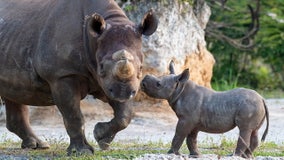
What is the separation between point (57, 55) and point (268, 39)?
487 inches

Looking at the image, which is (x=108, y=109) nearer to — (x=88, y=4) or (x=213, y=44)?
(x=88, y=4)

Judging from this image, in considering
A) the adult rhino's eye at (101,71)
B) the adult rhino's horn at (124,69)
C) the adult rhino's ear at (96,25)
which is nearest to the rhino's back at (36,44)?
the adult rhino's ear at (96,25)

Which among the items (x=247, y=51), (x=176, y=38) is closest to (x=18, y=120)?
(x=176, y=38)

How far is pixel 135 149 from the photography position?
975cm

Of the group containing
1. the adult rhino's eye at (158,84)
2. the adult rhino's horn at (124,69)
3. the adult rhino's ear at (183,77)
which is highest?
the adult rhino's horn at (124,69)

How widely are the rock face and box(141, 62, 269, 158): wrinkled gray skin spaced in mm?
5223

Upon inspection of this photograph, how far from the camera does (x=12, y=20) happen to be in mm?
9398

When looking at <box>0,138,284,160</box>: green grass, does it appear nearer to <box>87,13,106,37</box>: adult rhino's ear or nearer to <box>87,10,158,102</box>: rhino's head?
<box>87,10,158,102</box>: rhino's head

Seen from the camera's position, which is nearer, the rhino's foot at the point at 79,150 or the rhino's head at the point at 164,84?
the rhino's head at the point at 164,84

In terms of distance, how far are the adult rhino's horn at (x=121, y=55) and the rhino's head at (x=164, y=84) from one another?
68cm

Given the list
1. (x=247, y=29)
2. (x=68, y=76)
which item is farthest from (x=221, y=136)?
(x=247, y=29)

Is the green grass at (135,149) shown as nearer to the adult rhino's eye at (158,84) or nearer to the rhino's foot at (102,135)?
the rhino's foot at (102,135)

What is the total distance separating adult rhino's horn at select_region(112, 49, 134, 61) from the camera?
759 cm

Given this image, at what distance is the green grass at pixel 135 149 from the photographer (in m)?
8.77
